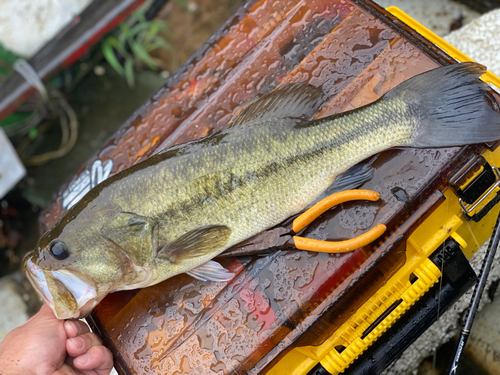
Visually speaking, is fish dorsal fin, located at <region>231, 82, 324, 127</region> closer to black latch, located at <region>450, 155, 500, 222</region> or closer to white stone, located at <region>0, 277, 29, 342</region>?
black latch, located at <region>450, 155, 500, 222</region>

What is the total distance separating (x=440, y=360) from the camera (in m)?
2.81

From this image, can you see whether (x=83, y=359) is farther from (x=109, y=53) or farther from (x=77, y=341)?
(x=109, y=53)

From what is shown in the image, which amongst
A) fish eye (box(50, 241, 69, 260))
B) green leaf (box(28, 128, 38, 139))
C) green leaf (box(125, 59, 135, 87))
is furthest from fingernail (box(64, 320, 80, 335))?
green leaf (box(125, 59, 135, 87))

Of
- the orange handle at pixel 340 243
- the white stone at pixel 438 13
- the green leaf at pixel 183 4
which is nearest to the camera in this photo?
the orange handle at pixel 340 243

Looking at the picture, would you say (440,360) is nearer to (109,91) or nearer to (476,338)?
(476,338)

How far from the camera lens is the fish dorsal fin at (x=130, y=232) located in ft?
6.84

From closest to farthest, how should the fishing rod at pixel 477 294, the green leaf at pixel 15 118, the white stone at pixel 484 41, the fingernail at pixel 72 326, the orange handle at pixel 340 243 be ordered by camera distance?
1. the orange handle at pixel 340 243
2. the fishing rod at pixel 477 294
3. the fingernail at pixel 72 326
4. the white stone at pixel 484 41
5. the green leaf at pixel 15 118

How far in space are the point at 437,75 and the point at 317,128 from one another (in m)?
0.64

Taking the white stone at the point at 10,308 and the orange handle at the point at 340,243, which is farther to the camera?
the white stone at the point at 10,308

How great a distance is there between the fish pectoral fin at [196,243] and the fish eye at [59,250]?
48 centimetres

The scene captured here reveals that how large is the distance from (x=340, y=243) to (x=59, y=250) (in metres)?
1.44

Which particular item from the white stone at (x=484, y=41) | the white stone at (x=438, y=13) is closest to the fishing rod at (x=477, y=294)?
the white stone at (x=484, y=41)

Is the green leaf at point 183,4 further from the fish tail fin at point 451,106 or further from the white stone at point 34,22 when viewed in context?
the fish tail fin at point 451,106

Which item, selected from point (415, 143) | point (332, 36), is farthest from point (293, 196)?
point (332, 36)
